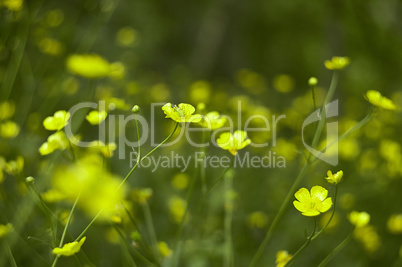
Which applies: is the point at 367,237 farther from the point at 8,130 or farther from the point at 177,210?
the point at 8,130

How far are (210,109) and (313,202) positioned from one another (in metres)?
2.10

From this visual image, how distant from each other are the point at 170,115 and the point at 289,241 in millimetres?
1188

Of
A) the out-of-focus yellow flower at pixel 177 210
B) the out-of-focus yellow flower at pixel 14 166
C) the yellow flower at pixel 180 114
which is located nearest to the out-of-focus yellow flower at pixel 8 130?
the out-of-focus yellow flower at pixel 14 166

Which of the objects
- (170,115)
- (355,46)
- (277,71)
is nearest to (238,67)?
(277,71)

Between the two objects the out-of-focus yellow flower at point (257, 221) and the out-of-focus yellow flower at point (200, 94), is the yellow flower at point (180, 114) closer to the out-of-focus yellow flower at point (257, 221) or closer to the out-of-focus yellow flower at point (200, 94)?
the out-of-focus yellow flower at point (257, 221)

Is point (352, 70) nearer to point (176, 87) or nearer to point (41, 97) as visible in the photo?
point (176, 87)

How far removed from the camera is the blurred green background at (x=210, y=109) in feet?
5.63

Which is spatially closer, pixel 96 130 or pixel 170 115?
pixel 170 115

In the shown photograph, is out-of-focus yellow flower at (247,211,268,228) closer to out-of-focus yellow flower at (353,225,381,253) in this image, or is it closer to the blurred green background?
the blurred green background

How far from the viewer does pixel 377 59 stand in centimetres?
287

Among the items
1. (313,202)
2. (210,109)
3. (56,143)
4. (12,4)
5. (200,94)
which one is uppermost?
(12,4)

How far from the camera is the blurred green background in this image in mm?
1715

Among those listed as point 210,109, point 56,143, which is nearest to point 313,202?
point 56,143

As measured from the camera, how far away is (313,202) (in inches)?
34.9
